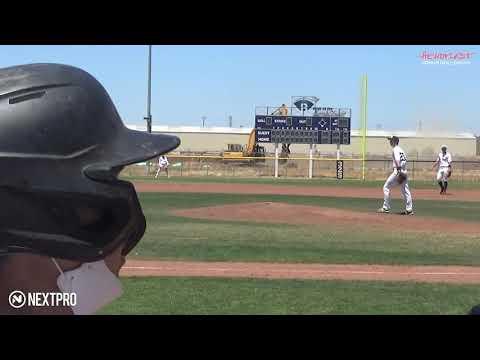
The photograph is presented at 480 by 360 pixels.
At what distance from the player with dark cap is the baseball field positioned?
3.74 metres

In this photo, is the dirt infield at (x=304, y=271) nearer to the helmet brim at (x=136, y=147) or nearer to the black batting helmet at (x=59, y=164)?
the helmet brim at (x=136, y=147)

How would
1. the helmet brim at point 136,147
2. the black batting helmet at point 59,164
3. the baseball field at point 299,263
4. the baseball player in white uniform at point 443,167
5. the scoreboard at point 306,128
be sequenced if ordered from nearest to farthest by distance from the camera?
the black batting helmet at point 59,164
the helmet brim at point 136,147
the baseball field at point 299,263
the baseball player in white uniform at point 443,167
the scoreboard at point 306,128

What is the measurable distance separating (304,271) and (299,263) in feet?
2.13

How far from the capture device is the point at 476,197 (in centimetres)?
2427

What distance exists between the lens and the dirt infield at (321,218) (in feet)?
45.5

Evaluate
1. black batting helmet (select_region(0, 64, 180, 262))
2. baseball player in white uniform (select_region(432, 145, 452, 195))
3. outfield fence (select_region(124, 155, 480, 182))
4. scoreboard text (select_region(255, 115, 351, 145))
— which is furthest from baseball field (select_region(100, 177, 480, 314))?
outfield fence (select_region(124, 155, 480, 182))


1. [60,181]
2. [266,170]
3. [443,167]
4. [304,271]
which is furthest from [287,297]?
[266,170]

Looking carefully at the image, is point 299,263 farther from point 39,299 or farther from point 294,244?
point 39,299

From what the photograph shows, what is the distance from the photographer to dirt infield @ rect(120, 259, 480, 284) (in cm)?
810

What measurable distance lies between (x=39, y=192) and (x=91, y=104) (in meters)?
0.26

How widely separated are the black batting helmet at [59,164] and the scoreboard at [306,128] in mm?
41645

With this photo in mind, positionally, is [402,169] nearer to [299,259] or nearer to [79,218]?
[299,259]

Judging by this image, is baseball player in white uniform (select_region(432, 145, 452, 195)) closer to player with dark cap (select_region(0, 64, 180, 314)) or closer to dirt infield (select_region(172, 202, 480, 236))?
dirt infield (select_region(172, 202, 480, 236))

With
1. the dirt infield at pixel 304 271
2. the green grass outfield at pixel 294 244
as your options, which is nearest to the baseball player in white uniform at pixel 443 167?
the green grass outfield at pixel 294 244
